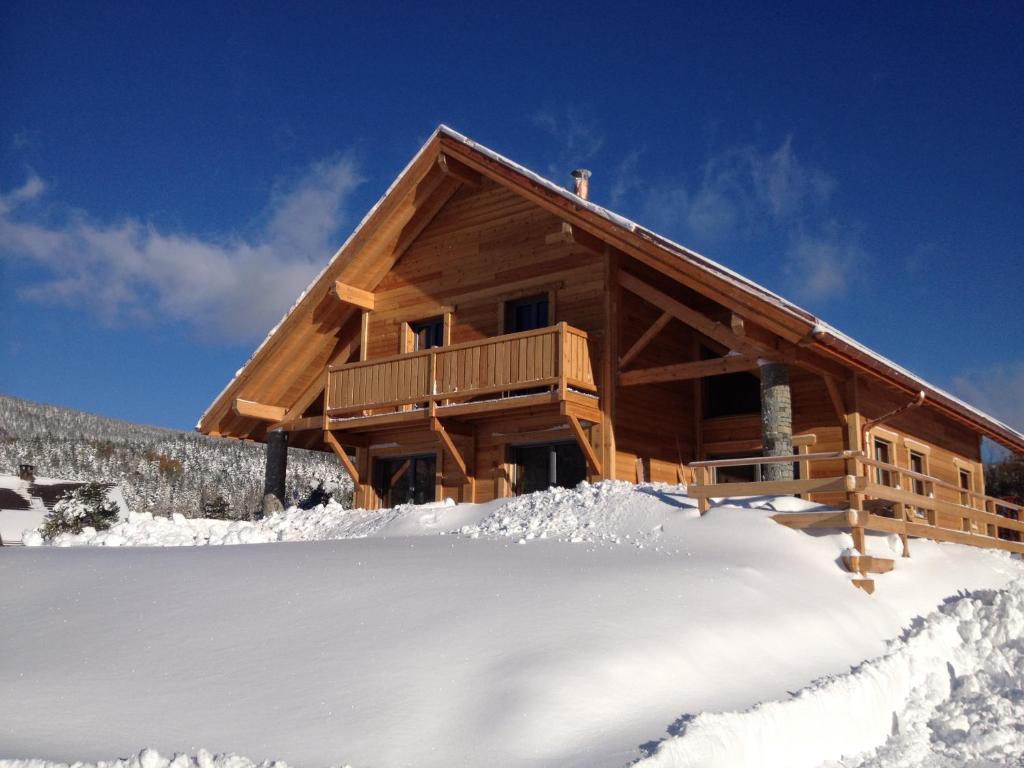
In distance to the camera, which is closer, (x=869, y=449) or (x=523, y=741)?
(x=523, y=741)

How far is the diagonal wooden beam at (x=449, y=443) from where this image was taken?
58.7 feet

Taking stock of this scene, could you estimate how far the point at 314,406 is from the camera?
22.5 meters

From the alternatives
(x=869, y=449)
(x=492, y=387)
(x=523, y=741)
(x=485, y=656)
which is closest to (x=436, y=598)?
(x=485, y=656)

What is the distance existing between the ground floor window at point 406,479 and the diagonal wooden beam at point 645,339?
16.2 feet

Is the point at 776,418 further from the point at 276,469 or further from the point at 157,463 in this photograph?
the point at 157,463

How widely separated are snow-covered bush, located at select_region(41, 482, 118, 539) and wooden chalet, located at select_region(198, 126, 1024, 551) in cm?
403

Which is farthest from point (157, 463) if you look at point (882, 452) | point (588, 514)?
point (588, 514)

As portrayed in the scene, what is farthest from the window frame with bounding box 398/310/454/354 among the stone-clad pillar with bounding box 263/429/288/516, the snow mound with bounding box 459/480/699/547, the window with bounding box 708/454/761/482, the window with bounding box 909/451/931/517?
the window with bounding box 909/451/931/517

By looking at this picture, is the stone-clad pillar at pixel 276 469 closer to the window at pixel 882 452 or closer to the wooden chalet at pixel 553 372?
the wooden chalet at pixel 553 372

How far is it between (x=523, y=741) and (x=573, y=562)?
4.43 metres

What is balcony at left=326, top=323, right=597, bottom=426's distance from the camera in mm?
16312

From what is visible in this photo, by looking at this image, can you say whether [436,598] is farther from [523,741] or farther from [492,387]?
[492,387]

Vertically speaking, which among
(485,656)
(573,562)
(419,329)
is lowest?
(485,656)

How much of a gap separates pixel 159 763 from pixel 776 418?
10.7 meters
